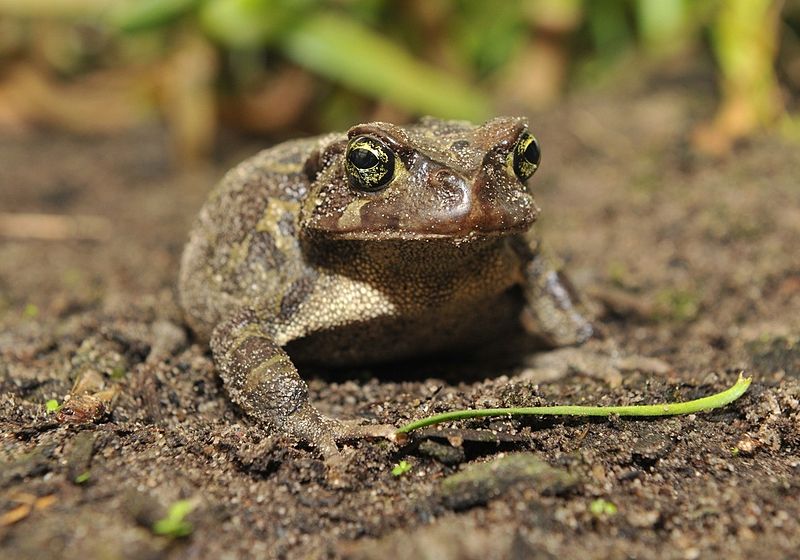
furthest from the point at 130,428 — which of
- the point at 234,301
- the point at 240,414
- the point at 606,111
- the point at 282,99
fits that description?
the point at 606,111

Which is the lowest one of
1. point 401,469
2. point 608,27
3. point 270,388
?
point 401,469

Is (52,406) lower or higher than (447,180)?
lower

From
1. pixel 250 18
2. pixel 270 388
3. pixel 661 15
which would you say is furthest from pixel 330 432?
pixel 661 15

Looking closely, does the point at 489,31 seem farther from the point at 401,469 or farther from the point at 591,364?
the point at 401,469

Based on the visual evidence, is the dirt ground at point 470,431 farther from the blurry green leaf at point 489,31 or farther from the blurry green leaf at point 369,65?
the blurry green leaf at point 489,31

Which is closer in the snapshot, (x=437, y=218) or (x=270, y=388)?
(x=437, y=218)

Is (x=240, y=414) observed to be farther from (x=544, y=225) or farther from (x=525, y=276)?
(x=544, y=225)
